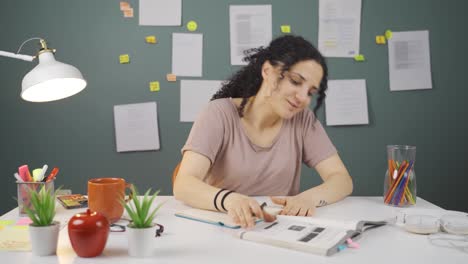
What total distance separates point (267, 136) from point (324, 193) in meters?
0.35

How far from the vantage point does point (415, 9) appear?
2.79 metres

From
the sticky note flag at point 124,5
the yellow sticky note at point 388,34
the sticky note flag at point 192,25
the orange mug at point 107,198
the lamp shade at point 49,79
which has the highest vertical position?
the sticky note flag at point 124,5

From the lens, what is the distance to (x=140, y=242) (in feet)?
3.19

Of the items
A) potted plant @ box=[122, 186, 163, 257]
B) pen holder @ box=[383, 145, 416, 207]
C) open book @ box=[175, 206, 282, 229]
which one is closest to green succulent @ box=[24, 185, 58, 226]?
potted plant @ box=[122, 186, 163, 257]

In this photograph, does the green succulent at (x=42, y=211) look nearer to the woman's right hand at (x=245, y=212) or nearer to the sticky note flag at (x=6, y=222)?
the sticky note flag at (x=6, y=222)

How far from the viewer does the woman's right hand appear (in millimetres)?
1175

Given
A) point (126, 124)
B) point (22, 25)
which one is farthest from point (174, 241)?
point (22, 25)

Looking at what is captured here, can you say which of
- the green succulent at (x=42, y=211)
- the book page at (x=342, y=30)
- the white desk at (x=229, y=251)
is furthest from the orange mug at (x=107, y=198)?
the book page at (x=342, y=30)

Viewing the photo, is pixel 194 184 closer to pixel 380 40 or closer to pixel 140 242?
pixel 140 242

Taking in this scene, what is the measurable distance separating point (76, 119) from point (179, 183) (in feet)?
4.76

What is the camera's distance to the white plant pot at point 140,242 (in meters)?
0.97

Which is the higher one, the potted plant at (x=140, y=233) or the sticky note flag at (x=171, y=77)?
the sticky note flag at (x=171, y=77)

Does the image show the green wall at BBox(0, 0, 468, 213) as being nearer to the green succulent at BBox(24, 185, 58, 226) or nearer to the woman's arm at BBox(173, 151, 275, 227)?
the woman's arm at BBox(173, 151, 275, 227)

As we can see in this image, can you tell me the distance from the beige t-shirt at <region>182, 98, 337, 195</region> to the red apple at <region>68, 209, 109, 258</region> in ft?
2.21
